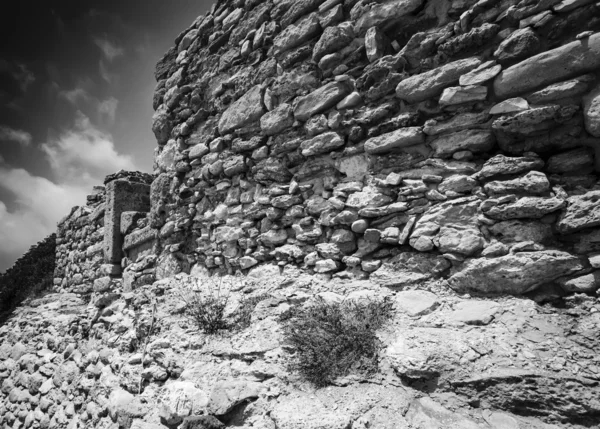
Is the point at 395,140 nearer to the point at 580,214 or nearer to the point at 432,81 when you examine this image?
the point at 432,81

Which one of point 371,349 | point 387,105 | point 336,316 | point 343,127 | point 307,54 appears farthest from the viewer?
point 307,54

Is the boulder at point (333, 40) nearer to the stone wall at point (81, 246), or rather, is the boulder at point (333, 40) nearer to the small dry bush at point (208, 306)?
the small dry bush at point (208, 306)

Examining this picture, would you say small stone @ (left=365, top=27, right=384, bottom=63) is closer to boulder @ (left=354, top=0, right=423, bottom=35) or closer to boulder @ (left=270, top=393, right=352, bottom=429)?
boulder @ (left=354, top=0, right=423, bottom=35)

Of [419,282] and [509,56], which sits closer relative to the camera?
[509,56]

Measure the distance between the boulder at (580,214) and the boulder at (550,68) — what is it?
748 mm

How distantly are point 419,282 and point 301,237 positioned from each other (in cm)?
117

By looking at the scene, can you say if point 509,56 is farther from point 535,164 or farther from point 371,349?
point 371,349

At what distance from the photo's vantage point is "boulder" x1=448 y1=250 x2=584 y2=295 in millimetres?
1871

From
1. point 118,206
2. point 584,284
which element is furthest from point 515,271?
point 118,206

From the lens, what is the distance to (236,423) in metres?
1.76

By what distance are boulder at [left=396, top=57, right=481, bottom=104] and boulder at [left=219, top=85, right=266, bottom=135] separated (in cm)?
163

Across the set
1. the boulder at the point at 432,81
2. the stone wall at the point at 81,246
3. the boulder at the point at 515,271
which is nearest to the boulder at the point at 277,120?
the boulder at the point at 432,81

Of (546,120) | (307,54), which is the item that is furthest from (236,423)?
(307,54)

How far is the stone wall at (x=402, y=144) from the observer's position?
6.44 feet
